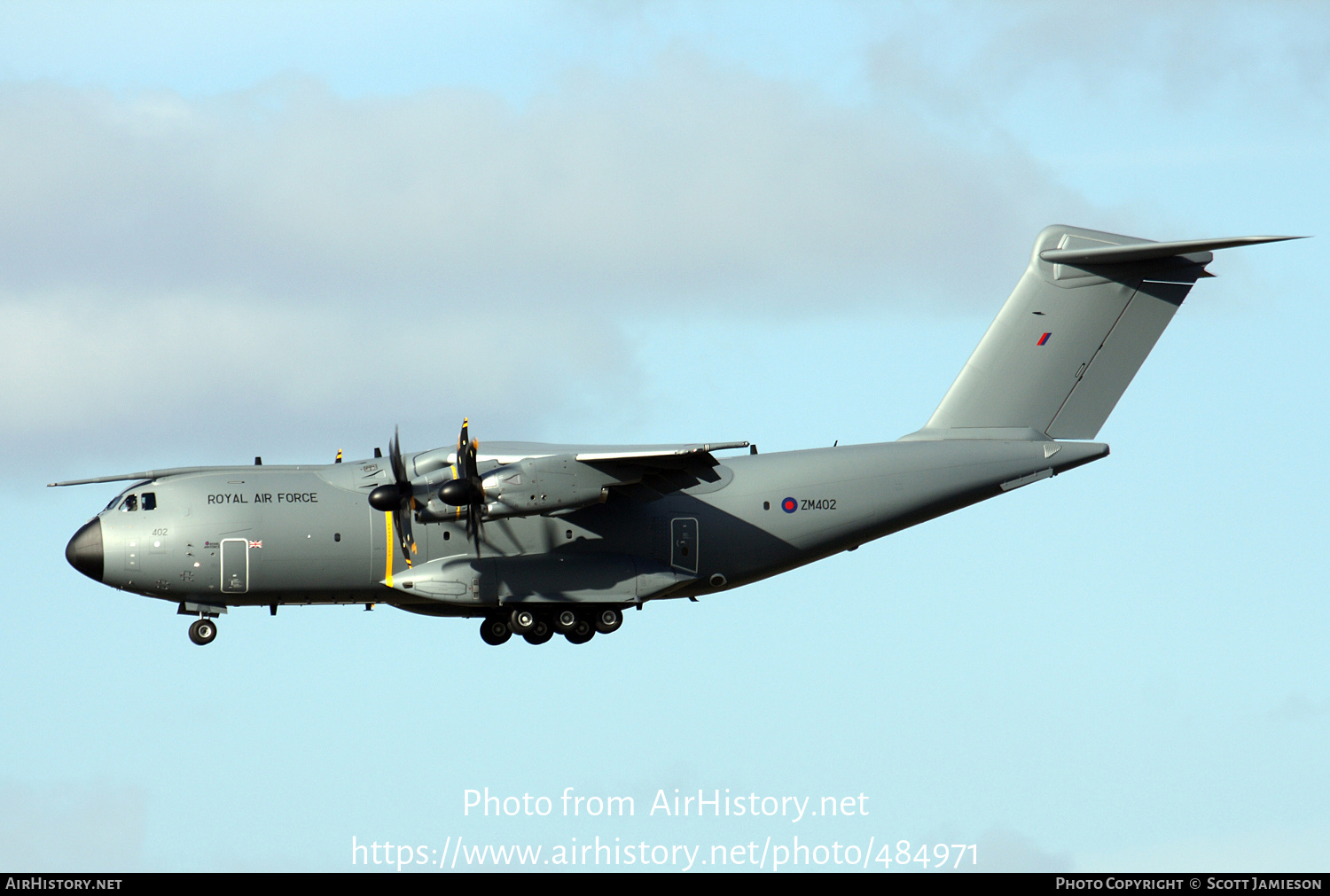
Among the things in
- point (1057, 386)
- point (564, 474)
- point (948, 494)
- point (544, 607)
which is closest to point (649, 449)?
point (564, 474)

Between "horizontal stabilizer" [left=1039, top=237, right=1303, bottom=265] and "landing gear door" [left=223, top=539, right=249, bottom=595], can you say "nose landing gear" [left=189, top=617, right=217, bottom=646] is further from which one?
"horizontal stabilizer" [left=1039, top=237, right=1303, bottom=265]

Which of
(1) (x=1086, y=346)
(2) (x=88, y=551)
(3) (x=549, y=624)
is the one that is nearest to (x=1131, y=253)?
(1) (x=1086, y=346)

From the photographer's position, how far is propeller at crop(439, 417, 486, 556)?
2955cm

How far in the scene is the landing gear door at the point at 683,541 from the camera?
3222 centimetres

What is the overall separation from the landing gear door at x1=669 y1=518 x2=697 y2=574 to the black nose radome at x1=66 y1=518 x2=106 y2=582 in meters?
10.1

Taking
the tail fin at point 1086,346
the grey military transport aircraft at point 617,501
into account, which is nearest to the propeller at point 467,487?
the grey military transport aircraft at point 617,501

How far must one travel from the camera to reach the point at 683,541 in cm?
3222

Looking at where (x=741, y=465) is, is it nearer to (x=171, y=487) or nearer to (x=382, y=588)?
(x=382, y=588)

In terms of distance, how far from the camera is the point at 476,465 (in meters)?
30.2

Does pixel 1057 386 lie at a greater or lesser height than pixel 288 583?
greater

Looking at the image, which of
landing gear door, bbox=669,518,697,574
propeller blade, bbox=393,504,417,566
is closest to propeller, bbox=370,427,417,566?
propeller blade, bbox=393,504,417,566

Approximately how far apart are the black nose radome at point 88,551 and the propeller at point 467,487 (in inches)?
254

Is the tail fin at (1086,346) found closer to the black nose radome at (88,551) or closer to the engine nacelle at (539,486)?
the engine nacelle at (539,486)

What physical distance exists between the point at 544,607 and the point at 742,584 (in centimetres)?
377
